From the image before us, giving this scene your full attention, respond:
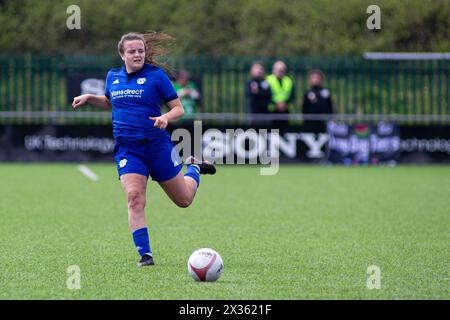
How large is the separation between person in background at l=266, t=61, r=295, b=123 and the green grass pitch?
3201mm

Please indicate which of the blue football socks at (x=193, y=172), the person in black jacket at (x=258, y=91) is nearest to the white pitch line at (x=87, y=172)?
the person in black jacket at (x=258, y=91)

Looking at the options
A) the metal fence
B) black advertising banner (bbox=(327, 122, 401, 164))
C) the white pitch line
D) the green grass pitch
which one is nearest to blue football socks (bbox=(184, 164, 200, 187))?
the green grass pitch

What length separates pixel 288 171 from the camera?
20.7 meters

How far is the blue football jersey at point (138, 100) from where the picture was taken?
→ 8.87 m

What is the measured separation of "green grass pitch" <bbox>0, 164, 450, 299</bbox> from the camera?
7.66 meters

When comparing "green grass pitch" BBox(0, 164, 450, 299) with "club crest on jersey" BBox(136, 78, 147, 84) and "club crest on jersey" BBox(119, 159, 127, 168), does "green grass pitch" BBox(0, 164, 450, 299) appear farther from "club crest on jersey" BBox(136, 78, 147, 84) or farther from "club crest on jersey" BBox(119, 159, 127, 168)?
"club crest on jersey" BBox(136, 78, 147, 84)

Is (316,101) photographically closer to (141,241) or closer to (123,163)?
(123,163)

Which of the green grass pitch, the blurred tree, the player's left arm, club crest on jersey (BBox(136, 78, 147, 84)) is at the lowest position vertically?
the green grass pitch

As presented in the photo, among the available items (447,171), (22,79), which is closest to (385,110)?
(447,171)

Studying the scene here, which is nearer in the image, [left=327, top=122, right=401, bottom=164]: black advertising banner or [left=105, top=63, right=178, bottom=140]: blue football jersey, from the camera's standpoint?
[left=105, top=63, right=178, bottom=140]: blue football jersey

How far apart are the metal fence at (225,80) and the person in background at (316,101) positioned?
0.99m

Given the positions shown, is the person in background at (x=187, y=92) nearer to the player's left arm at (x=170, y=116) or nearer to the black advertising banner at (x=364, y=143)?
the black advertising banner at (x=364, y=143)

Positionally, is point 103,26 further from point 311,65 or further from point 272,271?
point 272,271
